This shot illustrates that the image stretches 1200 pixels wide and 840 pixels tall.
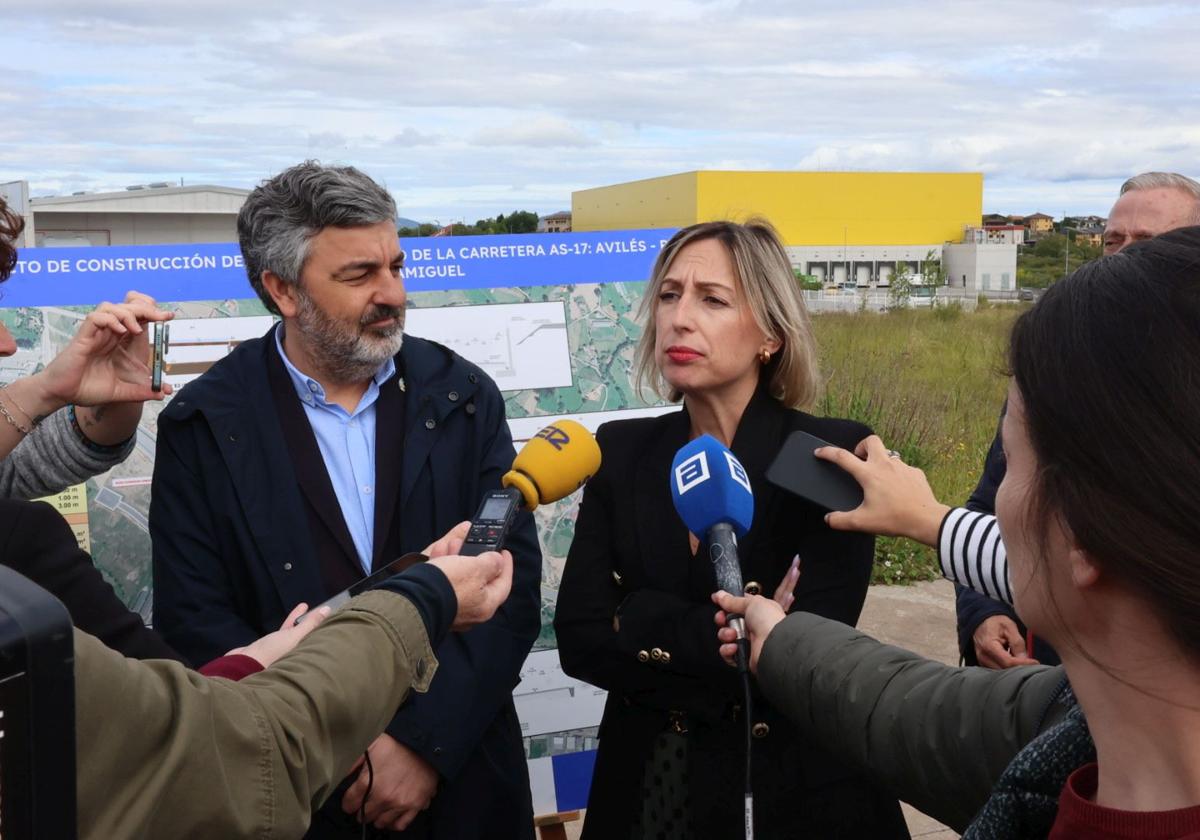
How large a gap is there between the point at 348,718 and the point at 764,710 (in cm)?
134

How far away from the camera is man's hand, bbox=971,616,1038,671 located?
312 cm

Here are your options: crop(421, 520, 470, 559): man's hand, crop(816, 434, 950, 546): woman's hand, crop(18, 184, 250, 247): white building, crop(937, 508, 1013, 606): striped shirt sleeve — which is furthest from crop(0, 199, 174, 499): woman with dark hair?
crop(18, 184, 250, 247): white building

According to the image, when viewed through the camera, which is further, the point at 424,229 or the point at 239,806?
the point at 424,229

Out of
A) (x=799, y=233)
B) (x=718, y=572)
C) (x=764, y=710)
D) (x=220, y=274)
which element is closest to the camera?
(x=718, y=572)

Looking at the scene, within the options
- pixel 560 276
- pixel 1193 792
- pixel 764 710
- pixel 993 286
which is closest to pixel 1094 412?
pixel 1193 792

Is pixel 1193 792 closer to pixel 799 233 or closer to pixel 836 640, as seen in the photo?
pixel 836 640

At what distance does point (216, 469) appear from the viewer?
2.91 m

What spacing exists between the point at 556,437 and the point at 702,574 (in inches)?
21.9

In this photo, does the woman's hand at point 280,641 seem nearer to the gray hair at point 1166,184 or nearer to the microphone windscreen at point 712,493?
the microphone windscreen at point 712,493

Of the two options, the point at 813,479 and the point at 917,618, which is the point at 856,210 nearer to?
the point at 917,618

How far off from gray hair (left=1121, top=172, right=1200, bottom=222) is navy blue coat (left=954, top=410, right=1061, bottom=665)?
1.51 m

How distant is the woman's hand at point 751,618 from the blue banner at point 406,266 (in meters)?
2.21

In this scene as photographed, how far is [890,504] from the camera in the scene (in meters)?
2.25

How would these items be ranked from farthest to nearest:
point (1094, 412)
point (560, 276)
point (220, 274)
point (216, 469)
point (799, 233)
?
1. point (799, 233)
2. point (560, 276)
3. point (220, 274)
4. point (216, 469)
5. point (1094, 412)
